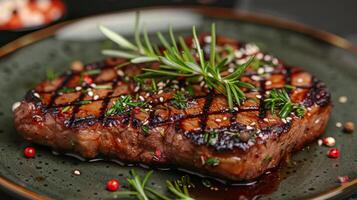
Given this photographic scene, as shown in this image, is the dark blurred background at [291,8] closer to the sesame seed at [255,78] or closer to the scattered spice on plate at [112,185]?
the sesame seed at [255,78]

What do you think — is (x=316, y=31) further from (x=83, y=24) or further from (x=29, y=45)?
(x=29, y=45)

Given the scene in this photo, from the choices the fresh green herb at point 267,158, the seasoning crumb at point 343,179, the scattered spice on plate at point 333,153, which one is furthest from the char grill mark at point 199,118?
the seasoning crumb at point 343,179

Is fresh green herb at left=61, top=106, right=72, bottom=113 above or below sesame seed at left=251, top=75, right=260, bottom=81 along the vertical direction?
below

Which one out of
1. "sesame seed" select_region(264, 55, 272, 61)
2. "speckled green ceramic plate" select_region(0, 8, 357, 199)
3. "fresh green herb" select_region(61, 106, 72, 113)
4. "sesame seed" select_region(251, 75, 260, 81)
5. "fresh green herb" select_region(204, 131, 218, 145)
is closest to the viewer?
"fresh green herb" select_region(204, 131, 218, 145)

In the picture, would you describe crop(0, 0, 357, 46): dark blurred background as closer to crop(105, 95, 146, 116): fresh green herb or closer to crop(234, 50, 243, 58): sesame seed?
crop(234, 50, 243, 58): sesame seed

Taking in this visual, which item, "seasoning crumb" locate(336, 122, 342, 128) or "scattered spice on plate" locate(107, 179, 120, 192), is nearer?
"scattered spice on plate" locate(107, 179, 120, 192)

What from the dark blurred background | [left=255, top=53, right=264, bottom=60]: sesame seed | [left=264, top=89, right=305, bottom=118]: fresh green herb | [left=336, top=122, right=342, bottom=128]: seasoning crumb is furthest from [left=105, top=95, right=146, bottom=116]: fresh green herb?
the dark blurred background
